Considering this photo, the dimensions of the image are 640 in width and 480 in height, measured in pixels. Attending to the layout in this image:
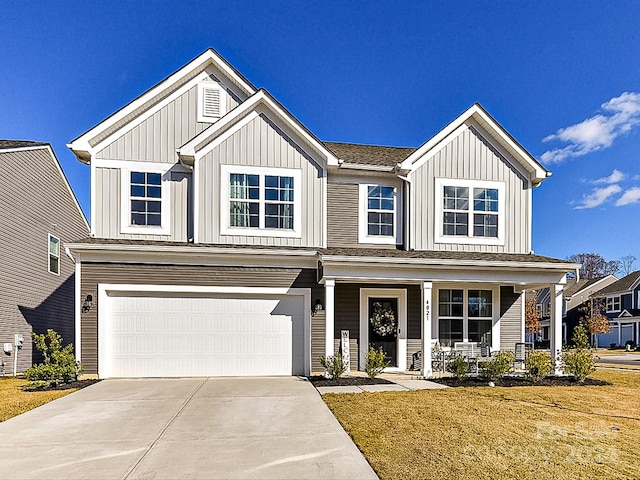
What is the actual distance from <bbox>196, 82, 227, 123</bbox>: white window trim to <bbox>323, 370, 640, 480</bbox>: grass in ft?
28.1

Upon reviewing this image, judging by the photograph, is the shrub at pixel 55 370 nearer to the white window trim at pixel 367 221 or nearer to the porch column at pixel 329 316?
the porch column at pixel 329 316

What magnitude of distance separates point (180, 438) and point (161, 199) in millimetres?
7600

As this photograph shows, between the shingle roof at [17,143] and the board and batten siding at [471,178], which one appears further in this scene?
the shingle roof at [17,143]

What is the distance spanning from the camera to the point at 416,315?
508 inches

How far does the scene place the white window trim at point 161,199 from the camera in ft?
38.8

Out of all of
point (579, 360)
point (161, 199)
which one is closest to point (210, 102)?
Result: point (161, 199)

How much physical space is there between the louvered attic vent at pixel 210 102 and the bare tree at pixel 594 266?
2591 inches

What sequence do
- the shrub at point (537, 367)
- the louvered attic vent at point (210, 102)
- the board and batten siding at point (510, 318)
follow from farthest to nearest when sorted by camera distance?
the board and batten siding at point (510, 318) < the louvered attic vent at point (210, 102) < the shrub at point (537, 367)

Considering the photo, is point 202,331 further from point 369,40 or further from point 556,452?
point 369,40

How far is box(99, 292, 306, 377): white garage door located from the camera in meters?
11.2

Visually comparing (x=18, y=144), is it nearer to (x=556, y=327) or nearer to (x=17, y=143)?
(x=17, y=143)

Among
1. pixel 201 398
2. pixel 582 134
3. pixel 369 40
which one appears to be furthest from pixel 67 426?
pixel 582 134

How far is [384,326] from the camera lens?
41.4ft

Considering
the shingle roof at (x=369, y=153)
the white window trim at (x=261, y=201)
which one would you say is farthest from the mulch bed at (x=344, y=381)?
the shingle roof at (x=369, y=153)
